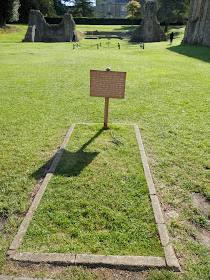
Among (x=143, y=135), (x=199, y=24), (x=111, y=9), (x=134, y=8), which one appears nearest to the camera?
(x=143, y=135)

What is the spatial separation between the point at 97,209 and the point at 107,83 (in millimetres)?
2752

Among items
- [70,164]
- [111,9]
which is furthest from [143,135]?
[111,9]

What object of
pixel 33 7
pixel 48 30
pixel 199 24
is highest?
pixel 33 7

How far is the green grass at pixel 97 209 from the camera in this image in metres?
2.58

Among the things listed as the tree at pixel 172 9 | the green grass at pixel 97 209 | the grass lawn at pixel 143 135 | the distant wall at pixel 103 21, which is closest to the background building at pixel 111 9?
the distant wall at pixel 103 21

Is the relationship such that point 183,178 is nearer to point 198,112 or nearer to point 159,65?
point 198,112

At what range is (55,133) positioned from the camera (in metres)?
5.39

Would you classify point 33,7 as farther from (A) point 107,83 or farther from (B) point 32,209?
(B) point 32,209

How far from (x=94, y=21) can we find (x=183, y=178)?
186 feet

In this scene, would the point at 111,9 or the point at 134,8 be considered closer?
the point at 134,8

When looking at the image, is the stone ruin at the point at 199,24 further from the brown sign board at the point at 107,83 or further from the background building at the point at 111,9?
the background building at the point at 111,9

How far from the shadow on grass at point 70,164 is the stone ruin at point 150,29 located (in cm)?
3099

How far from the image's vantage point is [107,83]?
4.74 m

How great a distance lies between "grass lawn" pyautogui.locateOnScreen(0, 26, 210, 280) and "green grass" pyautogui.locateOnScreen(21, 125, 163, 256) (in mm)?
290
